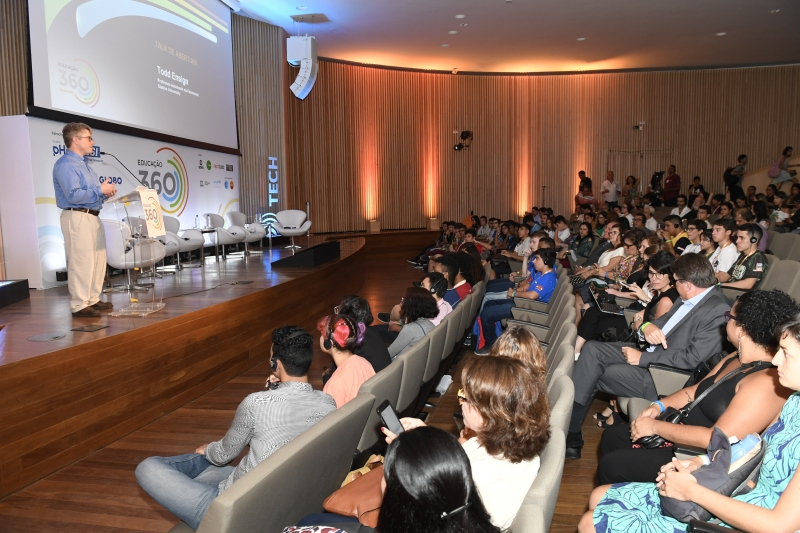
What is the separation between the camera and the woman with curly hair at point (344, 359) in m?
2.71

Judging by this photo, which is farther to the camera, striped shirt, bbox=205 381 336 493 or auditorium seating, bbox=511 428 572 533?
striped shirt, bbox=205 381 336 493

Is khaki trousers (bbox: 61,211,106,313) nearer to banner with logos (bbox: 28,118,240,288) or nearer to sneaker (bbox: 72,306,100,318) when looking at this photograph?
sneaker (bbox: 72,306,100,318)

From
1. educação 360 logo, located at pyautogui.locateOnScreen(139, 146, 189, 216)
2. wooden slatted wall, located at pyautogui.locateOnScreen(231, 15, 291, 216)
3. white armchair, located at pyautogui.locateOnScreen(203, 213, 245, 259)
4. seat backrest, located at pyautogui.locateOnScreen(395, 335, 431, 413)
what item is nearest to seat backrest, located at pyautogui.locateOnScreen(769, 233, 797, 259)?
seat backrest, located at pyautogui.locateOnScreen(395, 335, 431, 413)

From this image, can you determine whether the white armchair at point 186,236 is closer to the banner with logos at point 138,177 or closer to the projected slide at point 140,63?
the banner with logos at point 138,177

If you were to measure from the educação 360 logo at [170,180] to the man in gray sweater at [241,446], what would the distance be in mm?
6154

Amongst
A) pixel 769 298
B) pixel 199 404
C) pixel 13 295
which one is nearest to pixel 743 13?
pixel 769 298

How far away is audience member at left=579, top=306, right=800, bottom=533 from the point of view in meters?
1.54

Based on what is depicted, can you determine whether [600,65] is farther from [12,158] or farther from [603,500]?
[603,500]

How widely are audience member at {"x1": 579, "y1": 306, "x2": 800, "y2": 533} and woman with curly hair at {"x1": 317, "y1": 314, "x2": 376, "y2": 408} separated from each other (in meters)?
1.16

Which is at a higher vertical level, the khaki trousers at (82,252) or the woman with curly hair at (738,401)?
the khaki trousers at (82,252)

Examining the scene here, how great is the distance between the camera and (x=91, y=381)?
11.0 ft

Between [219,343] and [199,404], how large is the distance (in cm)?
58

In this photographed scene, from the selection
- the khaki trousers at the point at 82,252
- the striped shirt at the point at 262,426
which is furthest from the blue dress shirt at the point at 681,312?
the khaki trousers at the point at 82,252

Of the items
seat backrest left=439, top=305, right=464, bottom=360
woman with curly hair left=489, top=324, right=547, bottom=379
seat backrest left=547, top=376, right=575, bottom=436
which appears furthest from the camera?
seat backrest left=439, top=305, right=464, bottom=360
